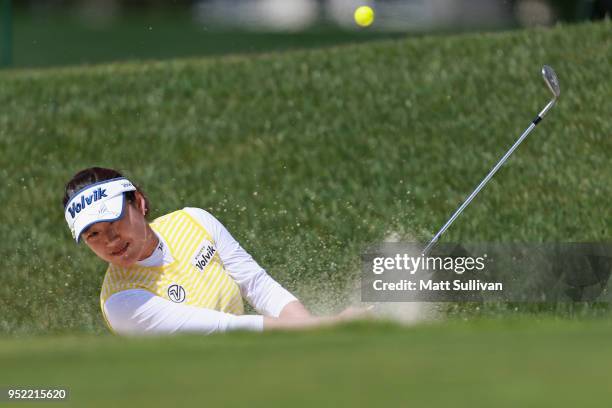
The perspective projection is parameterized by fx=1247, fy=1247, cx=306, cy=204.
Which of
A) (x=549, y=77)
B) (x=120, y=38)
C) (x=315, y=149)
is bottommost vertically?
(x=549, y=77)

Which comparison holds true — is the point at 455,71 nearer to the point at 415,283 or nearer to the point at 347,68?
the point at 347,68

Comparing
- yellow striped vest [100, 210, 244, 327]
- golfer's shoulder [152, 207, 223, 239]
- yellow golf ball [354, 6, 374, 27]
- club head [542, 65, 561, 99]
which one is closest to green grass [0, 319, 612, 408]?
yellow striped vest [100, 210, 244, 327]

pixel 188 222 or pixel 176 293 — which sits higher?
pixel 188 222

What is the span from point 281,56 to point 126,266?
963 cm

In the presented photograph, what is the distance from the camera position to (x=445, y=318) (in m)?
9.30

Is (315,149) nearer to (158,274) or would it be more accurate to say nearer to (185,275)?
(185,275)

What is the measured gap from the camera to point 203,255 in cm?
656

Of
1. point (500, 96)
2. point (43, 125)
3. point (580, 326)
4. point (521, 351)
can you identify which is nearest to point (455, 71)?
point (500, 96)

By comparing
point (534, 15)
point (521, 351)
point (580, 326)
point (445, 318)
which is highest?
point (534, 15)

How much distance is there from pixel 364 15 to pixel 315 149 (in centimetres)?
473

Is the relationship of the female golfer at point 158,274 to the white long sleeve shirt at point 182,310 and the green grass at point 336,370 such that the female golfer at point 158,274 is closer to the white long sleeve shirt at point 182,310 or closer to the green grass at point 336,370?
the white long sleeve shirt at point 182,310

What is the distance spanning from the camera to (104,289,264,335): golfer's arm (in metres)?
6.00

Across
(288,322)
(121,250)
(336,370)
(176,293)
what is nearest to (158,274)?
(176,293)

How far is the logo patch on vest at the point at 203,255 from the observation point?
21.2ft
